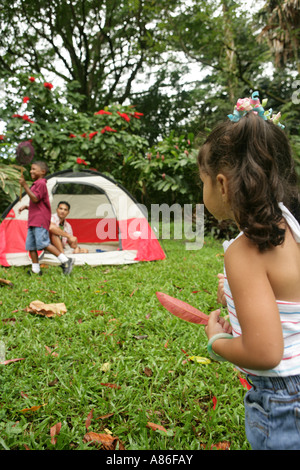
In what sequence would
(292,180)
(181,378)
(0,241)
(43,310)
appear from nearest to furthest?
1. (292,180)
2. (181,378)
3. (43,310)
4. (0,241)

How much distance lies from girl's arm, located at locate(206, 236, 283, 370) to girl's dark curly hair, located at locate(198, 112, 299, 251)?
45mm

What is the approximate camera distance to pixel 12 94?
6488 mm

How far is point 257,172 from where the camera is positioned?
2.40ft

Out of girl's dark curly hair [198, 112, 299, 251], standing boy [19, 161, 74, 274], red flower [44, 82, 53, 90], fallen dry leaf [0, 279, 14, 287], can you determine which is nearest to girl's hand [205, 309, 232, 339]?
girl's dark curly hair [198, 112, 299, 251]

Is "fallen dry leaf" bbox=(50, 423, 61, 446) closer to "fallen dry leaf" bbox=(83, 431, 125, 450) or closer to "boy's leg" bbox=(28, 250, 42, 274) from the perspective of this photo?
"fallen dry leaf" bbox=(83, 431, 125, 450)

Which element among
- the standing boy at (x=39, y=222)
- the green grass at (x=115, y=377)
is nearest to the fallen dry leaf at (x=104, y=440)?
the green grass at (x=115, y=377)

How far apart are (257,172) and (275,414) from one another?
1.72 ft

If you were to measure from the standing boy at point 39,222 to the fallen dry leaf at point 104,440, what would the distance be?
2704mm

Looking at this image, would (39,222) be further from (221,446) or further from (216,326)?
(216,326)

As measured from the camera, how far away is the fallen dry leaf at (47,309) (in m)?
2.48

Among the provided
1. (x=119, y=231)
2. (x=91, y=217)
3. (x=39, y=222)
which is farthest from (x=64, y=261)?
(x=91, y=217)
